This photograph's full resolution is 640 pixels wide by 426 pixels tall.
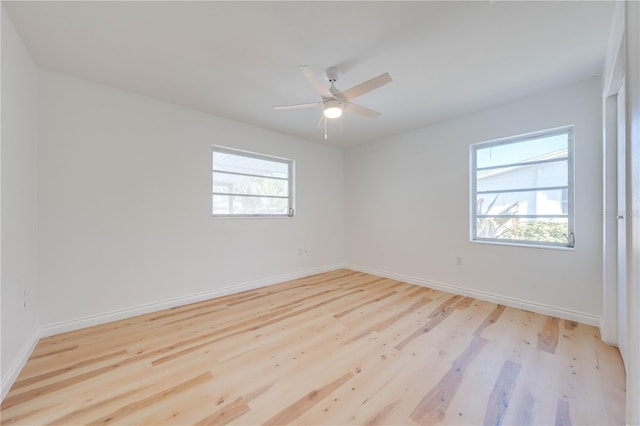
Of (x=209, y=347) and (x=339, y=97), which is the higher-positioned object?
(x=339, y=97)

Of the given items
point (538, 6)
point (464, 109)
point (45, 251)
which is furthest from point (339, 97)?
point (45, 251)

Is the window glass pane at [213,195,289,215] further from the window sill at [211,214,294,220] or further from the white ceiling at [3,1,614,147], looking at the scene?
the white ceiling at [3,1,614,147]

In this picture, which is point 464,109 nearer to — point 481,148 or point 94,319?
point 481,148

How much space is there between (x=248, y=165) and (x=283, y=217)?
1.03 metres

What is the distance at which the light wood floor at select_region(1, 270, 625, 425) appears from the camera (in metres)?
1.44

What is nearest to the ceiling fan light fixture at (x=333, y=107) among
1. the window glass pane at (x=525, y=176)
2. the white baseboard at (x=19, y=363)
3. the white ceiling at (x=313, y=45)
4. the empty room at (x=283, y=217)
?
the empty room at (x=283, y=217)

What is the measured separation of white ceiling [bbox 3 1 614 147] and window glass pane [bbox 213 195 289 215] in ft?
4.45

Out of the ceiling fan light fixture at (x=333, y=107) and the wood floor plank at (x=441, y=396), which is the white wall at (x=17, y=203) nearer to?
the ceiling fan light fixture at (x=333, y=107)

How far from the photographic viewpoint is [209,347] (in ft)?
7.04

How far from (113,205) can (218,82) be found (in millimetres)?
1745

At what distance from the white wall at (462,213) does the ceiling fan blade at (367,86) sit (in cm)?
212

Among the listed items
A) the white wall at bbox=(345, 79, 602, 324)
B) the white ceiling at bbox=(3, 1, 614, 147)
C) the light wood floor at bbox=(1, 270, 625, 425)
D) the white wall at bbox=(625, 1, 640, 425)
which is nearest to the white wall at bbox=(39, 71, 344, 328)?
the white ceiling at bbox=(3, 1, 614, 147)

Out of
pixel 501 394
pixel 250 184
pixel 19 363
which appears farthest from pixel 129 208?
pixel 501 394

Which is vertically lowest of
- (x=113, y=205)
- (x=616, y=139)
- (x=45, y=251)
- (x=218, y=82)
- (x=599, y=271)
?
(x=599, y=271)
